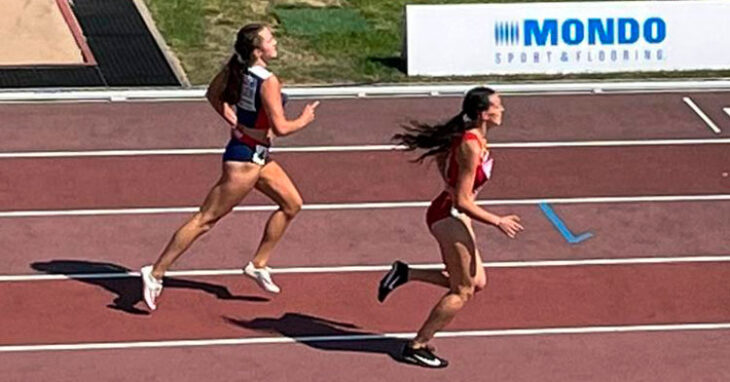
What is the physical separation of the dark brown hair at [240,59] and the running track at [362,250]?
1.69 metres

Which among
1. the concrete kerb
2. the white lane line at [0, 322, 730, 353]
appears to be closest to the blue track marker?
the white lane line at [0, 322, 730, 353]

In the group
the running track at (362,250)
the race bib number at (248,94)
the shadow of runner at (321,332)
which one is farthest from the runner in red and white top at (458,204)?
the race bib number at (248,94)

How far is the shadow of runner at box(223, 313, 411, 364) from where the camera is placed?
11828 millimetres

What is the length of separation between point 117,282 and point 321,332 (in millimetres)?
1912

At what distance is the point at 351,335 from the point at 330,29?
10.7 metres

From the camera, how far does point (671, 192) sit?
15.8 meters

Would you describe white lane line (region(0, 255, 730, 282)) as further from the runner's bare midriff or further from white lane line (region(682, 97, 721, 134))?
white lane line (region(682, 97, 721, 134))

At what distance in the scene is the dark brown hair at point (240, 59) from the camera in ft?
38.2

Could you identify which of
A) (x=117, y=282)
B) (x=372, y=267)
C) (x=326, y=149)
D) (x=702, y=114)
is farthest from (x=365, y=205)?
(x=702, y=114)

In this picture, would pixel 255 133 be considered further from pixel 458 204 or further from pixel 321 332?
pixel 458 204

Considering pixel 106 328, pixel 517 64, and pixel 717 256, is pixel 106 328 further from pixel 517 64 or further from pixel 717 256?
pixel 517 64

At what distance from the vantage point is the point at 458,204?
35.0 feet

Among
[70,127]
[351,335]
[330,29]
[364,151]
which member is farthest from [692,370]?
[330,29]

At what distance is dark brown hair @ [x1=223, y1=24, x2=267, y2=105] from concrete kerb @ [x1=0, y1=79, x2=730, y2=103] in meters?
7.09
